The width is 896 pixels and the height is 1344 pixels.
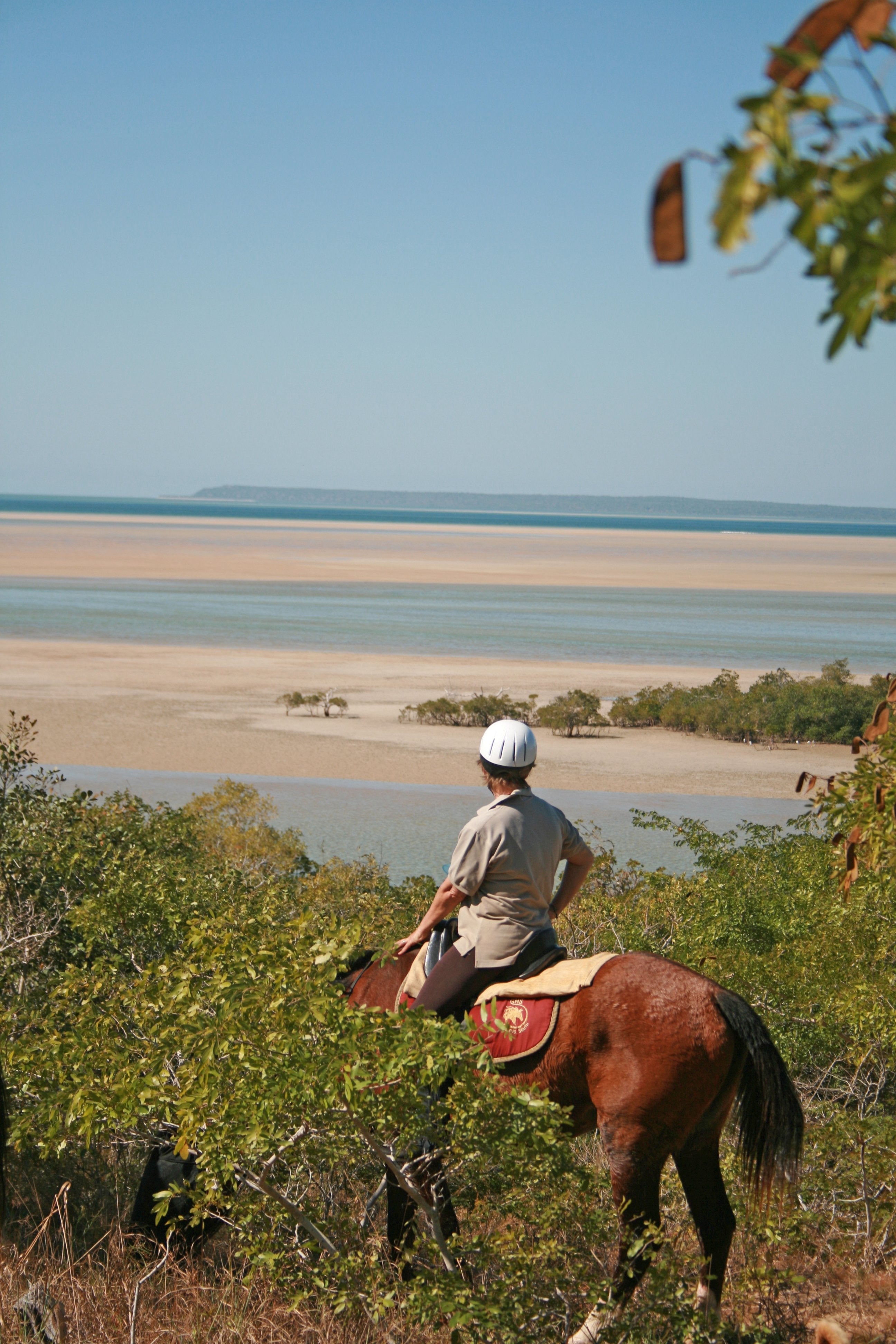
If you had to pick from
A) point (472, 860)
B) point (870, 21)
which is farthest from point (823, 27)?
point (472, 860)

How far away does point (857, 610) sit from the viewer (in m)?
78.1

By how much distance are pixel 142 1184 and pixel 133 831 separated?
620 centimetres

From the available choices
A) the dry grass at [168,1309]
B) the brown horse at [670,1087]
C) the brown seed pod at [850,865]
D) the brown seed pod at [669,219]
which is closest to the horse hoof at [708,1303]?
the brown horse at [670,1087]

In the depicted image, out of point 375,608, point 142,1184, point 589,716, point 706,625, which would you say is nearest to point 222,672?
point 589,716

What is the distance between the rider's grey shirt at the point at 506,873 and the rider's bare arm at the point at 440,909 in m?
0.04

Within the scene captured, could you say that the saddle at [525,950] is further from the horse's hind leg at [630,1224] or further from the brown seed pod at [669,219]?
the brown seed pod at [669,219]

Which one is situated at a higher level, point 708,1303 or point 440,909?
point 440,909

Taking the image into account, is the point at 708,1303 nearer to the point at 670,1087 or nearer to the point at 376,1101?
the point at 670,1087

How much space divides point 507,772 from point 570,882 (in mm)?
906

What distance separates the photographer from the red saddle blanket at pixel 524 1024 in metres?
5.61

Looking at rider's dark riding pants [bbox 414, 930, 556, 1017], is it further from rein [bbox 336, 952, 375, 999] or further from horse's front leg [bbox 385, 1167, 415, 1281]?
horse's front leg [bbox 385, 1167, 415, 1281]

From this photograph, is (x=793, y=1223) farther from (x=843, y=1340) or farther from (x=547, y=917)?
(x=547, y=917)

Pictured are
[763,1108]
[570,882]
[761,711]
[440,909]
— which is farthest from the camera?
[761,711]

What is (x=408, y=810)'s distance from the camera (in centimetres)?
2606
